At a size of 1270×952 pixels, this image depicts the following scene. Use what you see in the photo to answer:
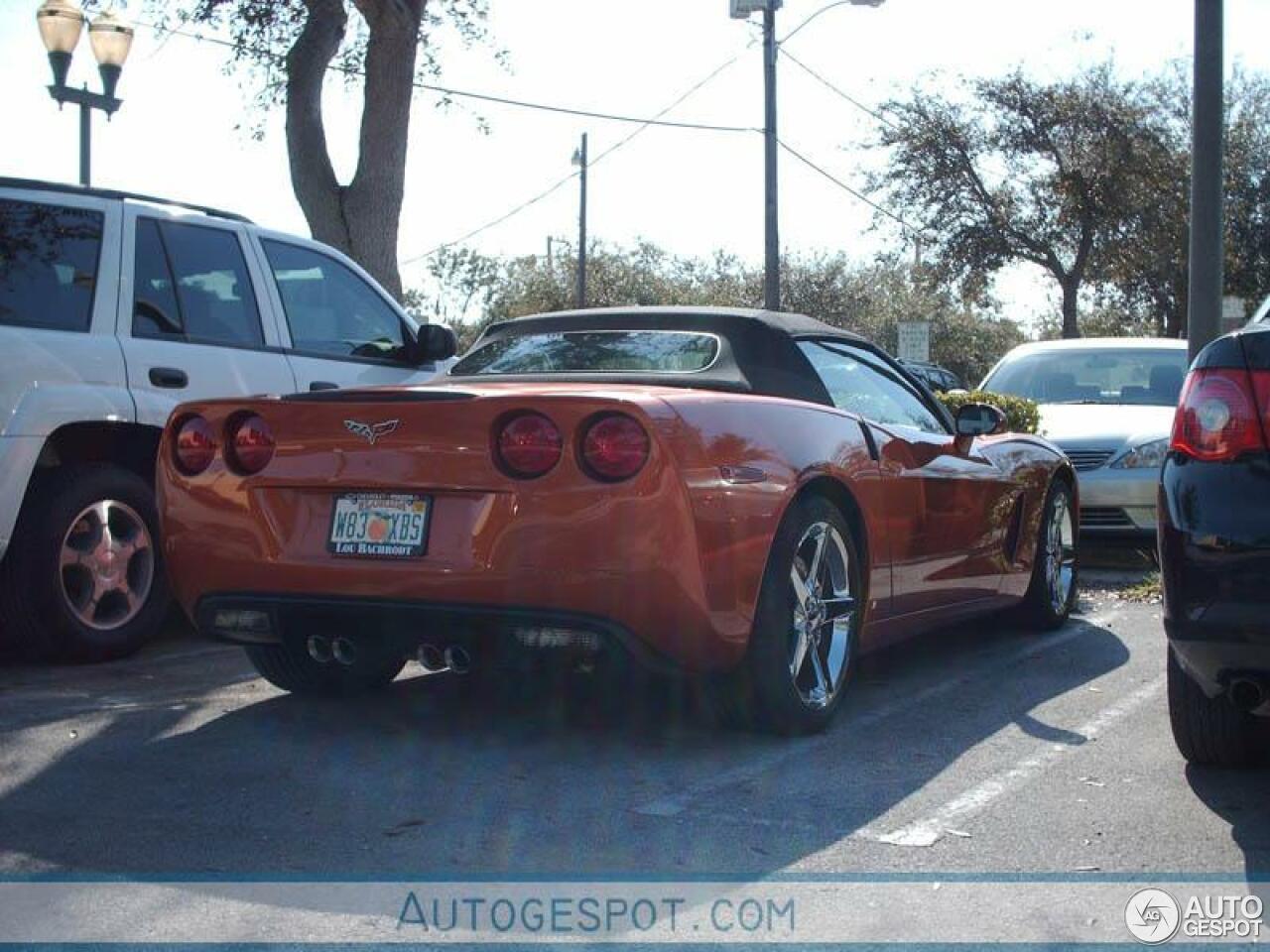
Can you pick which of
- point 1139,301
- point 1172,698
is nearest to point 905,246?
point 1139,301

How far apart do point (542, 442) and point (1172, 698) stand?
76.4 inches

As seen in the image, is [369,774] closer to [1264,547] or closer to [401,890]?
[401,890]

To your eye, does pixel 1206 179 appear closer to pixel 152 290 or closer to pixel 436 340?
pixel 436 340

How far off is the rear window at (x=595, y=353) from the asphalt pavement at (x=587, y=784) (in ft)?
3.80

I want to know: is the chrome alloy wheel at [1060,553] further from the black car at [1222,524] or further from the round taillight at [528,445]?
the round taillight at [528,445]

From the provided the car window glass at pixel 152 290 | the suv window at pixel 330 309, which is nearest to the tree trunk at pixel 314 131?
the suv window at pixel 330 309

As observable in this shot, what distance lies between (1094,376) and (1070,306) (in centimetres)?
2259

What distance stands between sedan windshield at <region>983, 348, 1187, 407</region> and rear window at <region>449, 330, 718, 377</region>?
5835 millimetres

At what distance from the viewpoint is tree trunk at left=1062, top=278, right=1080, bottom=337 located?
32.7m

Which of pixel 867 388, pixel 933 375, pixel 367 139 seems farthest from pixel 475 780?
pixel 933 375

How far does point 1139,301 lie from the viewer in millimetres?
38594

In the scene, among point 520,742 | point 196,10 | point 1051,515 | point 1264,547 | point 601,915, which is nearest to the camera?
point 601,915

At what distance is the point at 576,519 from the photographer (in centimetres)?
446

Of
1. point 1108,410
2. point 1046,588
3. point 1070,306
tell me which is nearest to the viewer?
point 1046,588
